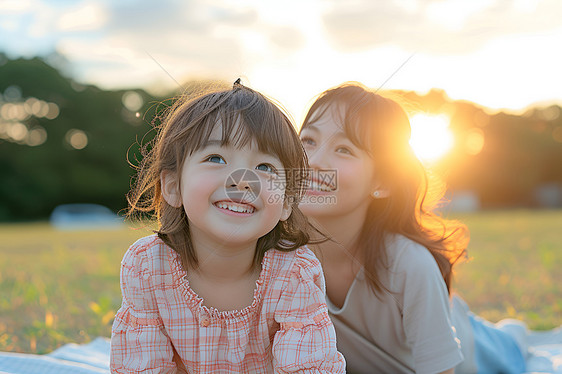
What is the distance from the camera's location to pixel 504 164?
1215 inches

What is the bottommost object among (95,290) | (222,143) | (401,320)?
(95,290)

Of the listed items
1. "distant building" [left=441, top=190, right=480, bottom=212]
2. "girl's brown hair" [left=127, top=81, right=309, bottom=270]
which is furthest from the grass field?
"distant building" [left=441, top=190, right=480, bottom=212]

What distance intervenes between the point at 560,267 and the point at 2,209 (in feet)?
94.6

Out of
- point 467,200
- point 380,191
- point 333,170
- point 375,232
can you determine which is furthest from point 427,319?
point 467,200

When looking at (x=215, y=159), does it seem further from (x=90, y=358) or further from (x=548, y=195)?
(x=548, y=195)

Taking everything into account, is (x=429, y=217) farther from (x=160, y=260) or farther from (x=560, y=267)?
(x=560, y=267)

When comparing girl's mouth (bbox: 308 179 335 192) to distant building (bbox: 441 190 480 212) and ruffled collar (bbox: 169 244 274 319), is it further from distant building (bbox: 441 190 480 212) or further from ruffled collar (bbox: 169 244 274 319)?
distant building (bbox: 441 190 480 212)

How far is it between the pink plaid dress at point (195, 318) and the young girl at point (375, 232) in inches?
23.4

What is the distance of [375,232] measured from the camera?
2.53 metres

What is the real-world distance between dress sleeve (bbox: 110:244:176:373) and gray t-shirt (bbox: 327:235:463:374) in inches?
38.5

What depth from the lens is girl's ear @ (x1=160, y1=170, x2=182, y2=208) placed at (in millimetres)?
1913

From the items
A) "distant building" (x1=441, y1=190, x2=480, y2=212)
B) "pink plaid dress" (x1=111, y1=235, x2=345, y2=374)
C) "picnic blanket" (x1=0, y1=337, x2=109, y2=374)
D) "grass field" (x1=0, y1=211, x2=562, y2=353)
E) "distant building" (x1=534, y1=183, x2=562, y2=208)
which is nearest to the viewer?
"pink plaid dress" (x1=111, y1=235, x2=345, y2=374)

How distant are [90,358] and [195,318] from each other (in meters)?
1.07

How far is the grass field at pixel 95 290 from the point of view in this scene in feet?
10.5
